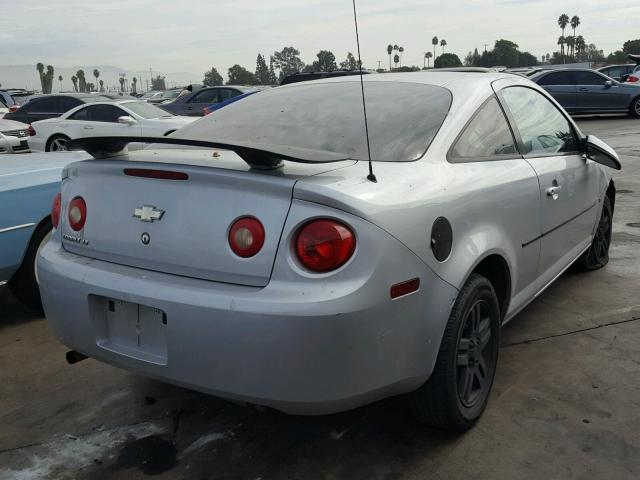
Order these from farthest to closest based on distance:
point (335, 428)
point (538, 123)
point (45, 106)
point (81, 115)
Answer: point (45, 106)
point (81, 115)
point (538, 123)
point (335, 428)

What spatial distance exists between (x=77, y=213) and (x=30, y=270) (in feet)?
5.72

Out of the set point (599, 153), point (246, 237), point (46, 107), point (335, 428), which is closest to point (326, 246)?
point (246, 237)

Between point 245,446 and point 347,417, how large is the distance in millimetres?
491

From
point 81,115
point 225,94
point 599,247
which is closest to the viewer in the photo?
point 599,247

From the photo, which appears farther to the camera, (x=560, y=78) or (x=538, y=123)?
(x=560, y=78)

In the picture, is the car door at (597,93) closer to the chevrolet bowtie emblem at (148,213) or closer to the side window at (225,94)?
the side window at (225,94)

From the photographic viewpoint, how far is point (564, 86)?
18062 mm

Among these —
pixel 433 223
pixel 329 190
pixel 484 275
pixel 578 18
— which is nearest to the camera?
pixel 329 190

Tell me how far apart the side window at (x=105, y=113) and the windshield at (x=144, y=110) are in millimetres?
236

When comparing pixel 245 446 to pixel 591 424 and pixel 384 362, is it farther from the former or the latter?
pixel 591 424

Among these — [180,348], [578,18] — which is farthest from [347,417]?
[578,18]

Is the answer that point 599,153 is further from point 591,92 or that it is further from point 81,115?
point 591,92

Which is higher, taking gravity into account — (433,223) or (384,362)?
(433,223)

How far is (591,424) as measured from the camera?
2.81m
